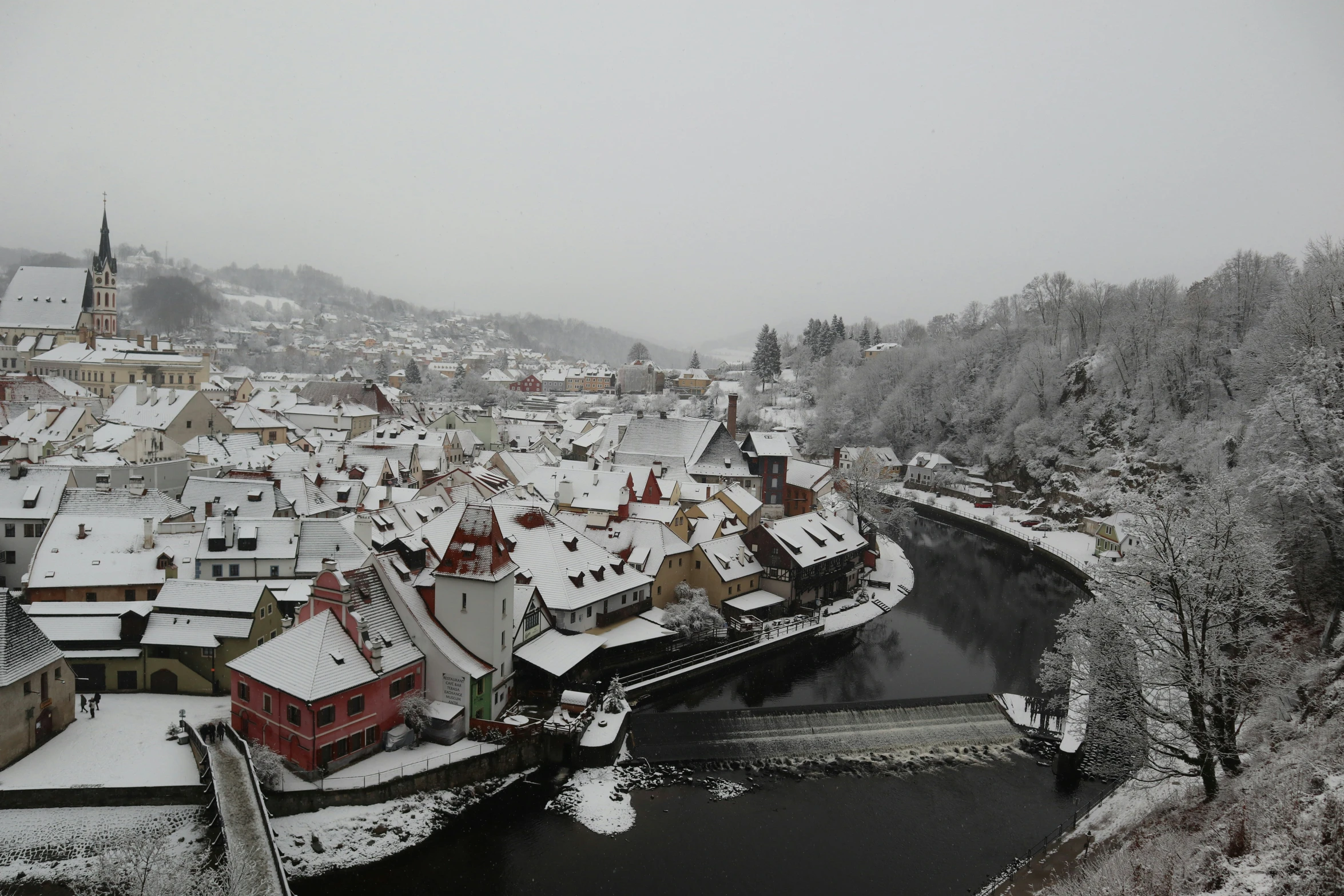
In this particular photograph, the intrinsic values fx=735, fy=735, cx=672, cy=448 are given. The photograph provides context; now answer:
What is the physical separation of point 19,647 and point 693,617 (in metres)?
27.8

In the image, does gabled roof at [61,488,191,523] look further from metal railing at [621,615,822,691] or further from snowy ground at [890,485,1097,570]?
snowy ground at [890,485,1097,570]

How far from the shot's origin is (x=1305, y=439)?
32.2 m

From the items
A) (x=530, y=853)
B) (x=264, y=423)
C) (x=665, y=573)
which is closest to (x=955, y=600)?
(x=665, y=573)

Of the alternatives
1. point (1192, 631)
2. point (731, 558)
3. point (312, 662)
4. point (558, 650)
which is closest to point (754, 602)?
point (731, 558)

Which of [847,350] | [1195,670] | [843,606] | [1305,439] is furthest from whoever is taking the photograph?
[847,350]

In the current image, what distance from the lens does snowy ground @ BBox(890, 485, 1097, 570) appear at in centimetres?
6200

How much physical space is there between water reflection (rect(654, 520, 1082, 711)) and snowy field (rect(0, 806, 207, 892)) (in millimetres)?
18421

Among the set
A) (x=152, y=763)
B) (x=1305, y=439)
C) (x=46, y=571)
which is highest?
(x=1305, y=439)

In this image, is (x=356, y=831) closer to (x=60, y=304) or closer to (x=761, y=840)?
(x=761, y=840)

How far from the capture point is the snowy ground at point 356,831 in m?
22.5

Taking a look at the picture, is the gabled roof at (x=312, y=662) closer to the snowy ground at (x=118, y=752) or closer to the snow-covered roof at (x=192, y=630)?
the snowy ground at (x=118, y=752)

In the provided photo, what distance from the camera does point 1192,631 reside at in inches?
872

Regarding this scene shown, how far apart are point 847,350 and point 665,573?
4114 inches

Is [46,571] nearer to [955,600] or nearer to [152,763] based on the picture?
[152,763]
